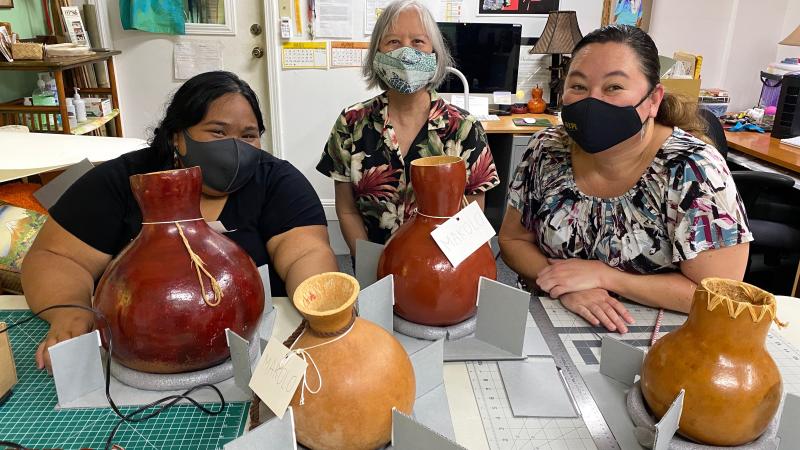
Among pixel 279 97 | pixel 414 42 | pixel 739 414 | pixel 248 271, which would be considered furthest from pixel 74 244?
pixel 279 97

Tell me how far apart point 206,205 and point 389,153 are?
63 centimetres

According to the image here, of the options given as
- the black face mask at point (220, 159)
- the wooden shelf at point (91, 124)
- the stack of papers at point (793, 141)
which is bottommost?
the wooden shelf at point (91, 124)

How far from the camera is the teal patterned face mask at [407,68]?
1.70 meters

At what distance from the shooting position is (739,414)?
755mm

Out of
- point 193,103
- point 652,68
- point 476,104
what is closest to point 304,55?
point 476,104

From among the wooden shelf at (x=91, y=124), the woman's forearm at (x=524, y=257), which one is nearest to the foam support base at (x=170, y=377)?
the woman's forearm at (x=524, y=257)

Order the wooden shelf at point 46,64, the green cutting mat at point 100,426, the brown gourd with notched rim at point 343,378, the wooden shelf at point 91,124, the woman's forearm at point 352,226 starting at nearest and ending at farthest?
the brown gourd with notched rim at point 343,378
the green cutting mat at point 100,426
the woman's forearm at point 352,226
the wooden shelf at point 46,64
the wooden shelf at point 91,124

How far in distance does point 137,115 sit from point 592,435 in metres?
3.61

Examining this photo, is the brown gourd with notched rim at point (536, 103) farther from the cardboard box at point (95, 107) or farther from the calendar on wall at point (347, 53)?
the cardboard box at point (95, 107)

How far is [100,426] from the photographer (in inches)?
34.2

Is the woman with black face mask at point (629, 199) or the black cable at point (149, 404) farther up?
the woman with black face mask at point (629, 199)

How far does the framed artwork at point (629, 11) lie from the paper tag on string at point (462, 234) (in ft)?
10.2

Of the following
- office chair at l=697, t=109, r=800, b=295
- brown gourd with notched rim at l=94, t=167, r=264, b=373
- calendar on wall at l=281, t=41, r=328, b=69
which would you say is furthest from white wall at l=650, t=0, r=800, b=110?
brown gourd with notched rim at l=94, t=167, r=264, b=373

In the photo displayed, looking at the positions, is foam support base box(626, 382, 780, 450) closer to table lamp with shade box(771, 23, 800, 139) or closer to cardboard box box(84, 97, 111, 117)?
table lamp with shade box(771, 23, 800, 139)
